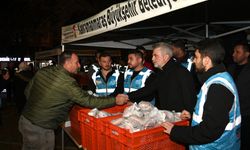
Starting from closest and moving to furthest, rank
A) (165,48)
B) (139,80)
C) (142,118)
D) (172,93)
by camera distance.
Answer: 1. (142,118)
2. (172,93)
3. (165,48)
4. (139,80)

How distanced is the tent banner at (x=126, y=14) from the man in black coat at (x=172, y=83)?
0.54 metres

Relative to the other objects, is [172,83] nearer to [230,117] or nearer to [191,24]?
[230,117]

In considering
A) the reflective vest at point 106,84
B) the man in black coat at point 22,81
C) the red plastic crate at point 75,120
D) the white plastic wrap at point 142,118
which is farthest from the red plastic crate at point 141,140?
the man in black coat at point 22,81

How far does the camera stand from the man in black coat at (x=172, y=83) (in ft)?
10.3

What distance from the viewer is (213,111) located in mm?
2020

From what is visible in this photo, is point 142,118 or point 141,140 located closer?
point 141,140

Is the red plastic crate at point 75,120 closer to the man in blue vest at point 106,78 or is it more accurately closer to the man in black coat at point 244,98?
the man in blue vest at point 106,78

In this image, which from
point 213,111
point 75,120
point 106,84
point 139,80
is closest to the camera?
point 213,111

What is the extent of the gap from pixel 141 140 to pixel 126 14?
188 cm

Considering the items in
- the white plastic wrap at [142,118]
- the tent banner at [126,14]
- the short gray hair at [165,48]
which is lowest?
the white plastic wrap at [142,118]

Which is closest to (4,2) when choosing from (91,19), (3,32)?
(3,32)

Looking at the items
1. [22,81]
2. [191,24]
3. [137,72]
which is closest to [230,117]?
[137,72]

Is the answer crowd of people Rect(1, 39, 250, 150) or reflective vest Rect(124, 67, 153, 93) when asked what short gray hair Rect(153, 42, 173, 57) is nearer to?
crowd of people Rect(1, 39, 250, 150)

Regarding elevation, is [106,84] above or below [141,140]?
above
